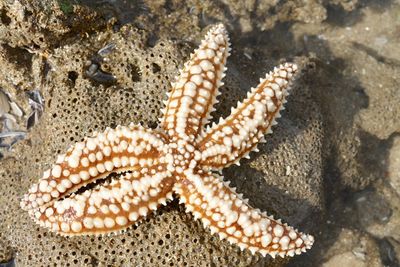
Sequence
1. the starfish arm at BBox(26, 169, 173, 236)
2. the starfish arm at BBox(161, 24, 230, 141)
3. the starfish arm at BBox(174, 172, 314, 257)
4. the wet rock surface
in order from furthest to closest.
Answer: the wet rock surface
the starfish arm at BBox(161, 24, 230, 141)
the starfish arm at BBox(174, 172, 314, 257)
the starfish arm at BBox(26, 169, 173, 236)

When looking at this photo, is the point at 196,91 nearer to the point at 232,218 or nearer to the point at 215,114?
the point at 215,114

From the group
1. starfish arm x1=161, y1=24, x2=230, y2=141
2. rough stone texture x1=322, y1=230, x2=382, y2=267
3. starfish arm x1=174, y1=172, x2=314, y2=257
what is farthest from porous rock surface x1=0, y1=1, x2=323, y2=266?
rough stone texture x1=322, y1=230, x2=382, y2=267

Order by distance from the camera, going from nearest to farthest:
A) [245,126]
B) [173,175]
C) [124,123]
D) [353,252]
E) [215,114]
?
[173,175] → [245,126] → [124,123] → [215,114] → [353,252]

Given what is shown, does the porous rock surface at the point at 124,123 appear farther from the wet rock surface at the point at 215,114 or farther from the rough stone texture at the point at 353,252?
the rough stone texture at the point at 353,252

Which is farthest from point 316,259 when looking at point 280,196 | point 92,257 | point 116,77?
point 116,77

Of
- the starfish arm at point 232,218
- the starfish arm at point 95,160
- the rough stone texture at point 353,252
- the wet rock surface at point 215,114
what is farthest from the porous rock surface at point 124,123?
the rough stone texture at point 353,252

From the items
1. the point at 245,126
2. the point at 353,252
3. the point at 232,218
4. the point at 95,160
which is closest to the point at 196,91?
the point at 245,126

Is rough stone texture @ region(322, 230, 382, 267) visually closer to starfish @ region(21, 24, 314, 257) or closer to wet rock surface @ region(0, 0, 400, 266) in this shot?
wet rock surface @ region(0, 0, 400, 266)
